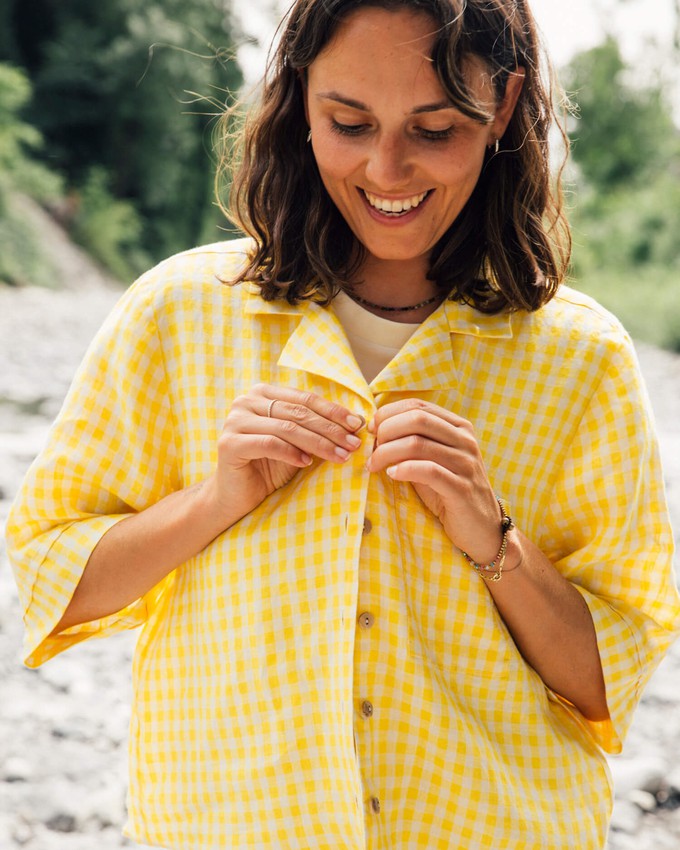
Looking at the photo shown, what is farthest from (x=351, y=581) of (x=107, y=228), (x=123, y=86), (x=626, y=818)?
(x=123, y=86)

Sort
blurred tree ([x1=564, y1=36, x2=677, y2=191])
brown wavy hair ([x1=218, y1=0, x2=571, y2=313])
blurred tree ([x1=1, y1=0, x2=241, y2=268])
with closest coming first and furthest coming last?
1. brown wavy hair ([x1=218, y1=0, x2=571, y2=313])
2. blurred tree ([x1=1, y1=0, x2=241, y2=268])
3. blurred tree ([x1=564, y1=36, x2=677, y2=191])

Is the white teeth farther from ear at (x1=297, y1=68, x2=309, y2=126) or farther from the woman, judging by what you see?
ear at (x1=297, y1=68, x2=309, y2=126)

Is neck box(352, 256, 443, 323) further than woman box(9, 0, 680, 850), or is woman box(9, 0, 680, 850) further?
neck box(352, 256, 443, 323)

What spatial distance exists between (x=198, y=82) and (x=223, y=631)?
25.2 metres

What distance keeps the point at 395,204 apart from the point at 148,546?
0.66 meters

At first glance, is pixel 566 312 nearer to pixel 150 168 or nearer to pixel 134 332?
pixel 134 332

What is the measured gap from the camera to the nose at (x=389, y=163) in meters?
1.55

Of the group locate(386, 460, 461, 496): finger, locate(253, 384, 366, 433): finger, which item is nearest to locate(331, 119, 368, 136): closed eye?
locate(253, 384, 366, 433): finger

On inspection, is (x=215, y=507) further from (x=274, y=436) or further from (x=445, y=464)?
(x=445, y=464)

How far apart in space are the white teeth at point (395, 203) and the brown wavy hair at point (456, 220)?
15 cm

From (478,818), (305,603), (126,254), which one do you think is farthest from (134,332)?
(126,254)

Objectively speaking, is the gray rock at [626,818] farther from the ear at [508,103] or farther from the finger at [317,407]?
the ear at [508,103]

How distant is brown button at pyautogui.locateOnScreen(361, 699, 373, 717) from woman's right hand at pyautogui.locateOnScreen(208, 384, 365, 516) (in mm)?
358

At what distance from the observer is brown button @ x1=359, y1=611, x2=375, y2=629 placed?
5.28 feet
